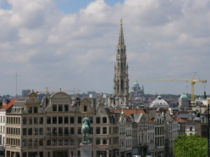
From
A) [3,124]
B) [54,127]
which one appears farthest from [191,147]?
[3,124]

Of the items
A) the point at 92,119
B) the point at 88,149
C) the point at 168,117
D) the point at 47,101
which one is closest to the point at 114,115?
the point at 92,119

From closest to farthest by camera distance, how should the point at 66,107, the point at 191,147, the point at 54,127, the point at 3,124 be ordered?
the point at 191,147 < the point at 54,127 < the point at 66,107 < the point at 3,124

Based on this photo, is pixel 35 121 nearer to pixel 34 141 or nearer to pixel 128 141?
pixel 34 141

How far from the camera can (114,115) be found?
160 m

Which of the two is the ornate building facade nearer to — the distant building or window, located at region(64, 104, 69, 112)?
window, located at region(64, 104, 69, 112)

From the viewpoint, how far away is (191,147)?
141 metres

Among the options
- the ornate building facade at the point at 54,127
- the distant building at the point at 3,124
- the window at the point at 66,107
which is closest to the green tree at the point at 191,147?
the ornate building facade at the point at 54,127

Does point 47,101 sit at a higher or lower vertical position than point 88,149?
higher

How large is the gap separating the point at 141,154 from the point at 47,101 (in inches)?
1201

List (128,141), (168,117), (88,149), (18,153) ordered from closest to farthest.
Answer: (88,149)
(18,153)
(128,141)
(168,117)

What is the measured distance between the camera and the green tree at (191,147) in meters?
135

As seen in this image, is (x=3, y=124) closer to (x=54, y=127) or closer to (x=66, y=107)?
(x=54, y=127)

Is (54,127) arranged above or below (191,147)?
above

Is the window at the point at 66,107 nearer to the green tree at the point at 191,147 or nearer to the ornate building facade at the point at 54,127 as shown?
the ornate building facade at the point at 54,127
